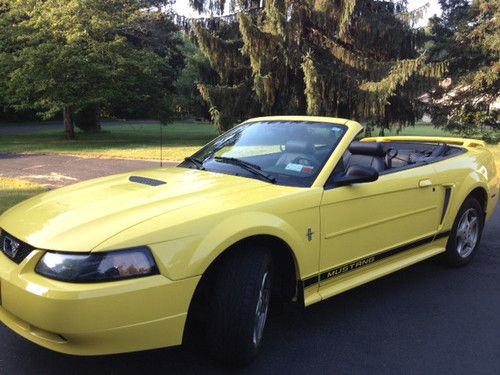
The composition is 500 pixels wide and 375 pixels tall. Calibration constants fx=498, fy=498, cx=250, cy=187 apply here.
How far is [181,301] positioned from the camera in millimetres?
2646

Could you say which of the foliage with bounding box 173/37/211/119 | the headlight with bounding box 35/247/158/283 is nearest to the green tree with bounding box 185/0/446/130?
the foliage with bounding box 173/37/211/119

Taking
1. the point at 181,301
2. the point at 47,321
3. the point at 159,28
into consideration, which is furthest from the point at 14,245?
the point at 159,28

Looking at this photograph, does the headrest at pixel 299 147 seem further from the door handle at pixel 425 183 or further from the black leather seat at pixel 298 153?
the door handle at pixel 425 183

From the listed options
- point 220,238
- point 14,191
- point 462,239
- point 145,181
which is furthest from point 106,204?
point 14,191

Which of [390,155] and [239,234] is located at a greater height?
[390,155]

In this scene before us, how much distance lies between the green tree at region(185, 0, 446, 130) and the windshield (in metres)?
15.9

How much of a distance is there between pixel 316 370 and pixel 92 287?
1463 millimetres

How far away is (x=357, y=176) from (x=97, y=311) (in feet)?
6.54

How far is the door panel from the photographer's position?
11.4 ft

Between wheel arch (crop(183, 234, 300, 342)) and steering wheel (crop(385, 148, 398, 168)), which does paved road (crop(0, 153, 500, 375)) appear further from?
steering wheel (crop(385, 148, 398, 168))

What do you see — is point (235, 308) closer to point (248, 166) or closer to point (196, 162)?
point (248, 166)

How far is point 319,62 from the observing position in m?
21.5

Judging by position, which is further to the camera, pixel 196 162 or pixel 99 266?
pixel 196 162

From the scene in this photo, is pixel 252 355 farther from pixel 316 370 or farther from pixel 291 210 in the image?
pixel 291 210
